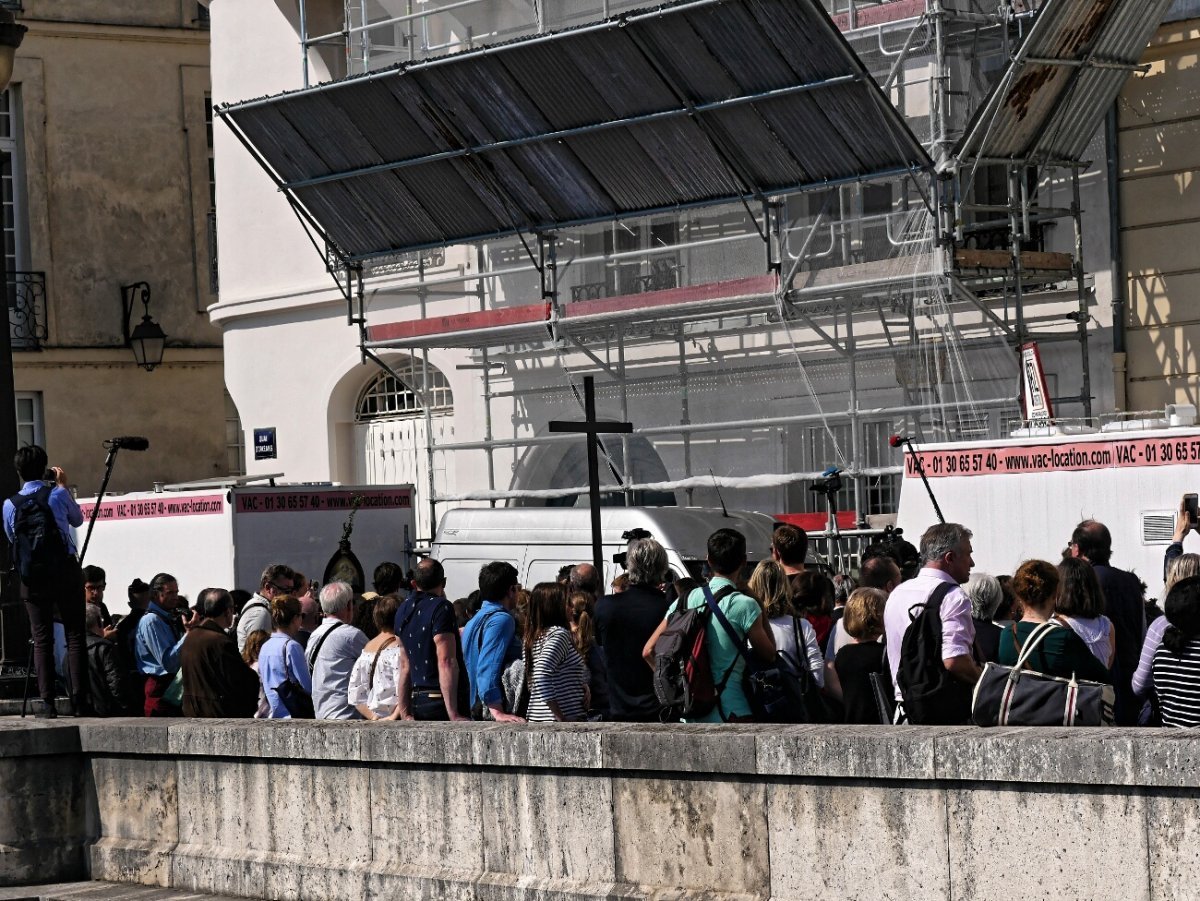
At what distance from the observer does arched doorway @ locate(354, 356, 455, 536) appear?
26.3m

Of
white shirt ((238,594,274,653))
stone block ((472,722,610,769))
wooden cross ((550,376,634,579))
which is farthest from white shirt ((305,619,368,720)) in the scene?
wooden cross ((550,376,634,579))

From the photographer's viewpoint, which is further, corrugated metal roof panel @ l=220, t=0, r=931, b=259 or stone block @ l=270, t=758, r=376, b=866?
→ corrugated metal roof panel @ l=220, t=0, r=931, b=259

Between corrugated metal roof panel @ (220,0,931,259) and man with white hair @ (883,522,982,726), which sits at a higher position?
corrugated metal roof panel @ (220,0,931,259)

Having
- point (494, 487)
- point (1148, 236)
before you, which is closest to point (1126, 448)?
point (1148, 236)

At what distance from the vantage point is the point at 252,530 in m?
22.0

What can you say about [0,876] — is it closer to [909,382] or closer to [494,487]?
[909,382]

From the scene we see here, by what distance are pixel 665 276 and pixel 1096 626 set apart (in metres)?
15.3

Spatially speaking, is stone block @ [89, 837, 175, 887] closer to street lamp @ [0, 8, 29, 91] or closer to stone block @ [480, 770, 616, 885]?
stone block @ [480, 770, 616, 885]

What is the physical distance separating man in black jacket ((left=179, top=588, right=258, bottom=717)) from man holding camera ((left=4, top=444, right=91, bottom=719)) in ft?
2.12

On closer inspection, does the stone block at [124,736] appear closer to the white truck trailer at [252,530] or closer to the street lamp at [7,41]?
the street lamp at [7,41]

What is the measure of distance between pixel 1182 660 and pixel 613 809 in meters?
2.31

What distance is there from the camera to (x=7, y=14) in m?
11.4

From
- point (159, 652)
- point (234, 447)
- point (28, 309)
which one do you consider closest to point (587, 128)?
point (159, 652)

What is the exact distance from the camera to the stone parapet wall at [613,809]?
6969 mm
